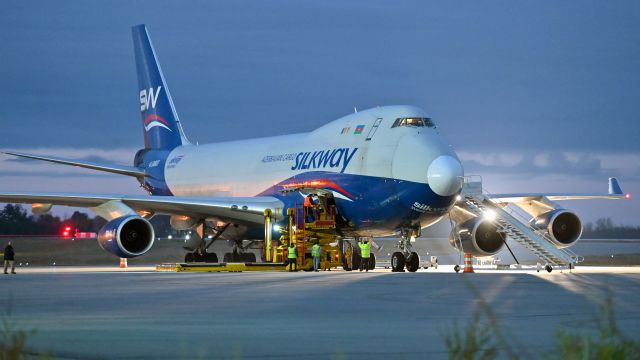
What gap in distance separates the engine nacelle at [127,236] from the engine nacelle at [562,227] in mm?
12672

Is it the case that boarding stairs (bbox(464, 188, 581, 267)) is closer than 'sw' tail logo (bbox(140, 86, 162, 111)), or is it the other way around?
boarding stairs (bbox(464, 188, 581, 267))

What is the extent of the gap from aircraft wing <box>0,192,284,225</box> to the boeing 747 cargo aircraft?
0.04m

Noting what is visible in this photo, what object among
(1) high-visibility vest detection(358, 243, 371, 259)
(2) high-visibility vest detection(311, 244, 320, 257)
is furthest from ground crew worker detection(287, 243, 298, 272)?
(1) high-visibility vest detection(358, 243, 371, 259)

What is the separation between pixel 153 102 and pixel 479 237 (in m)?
20.0

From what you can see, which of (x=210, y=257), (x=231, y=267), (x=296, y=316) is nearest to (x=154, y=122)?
(x=210, y=257)

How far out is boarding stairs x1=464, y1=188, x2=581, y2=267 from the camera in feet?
→ 103

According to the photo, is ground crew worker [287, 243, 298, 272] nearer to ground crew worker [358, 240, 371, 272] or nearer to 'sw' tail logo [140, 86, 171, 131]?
ground crew worker [358, 240, 371, 272]

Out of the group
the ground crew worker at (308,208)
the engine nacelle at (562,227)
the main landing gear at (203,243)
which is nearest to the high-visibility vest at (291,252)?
the ground crew worker at (308,208)

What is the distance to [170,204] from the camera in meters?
34.0

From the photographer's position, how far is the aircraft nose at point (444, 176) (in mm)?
28891

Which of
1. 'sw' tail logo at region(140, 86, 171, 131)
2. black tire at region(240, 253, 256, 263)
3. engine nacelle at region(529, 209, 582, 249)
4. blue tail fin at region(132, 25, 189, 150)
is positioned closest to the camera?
engine nacelle at region(529, 209, 582, 249)

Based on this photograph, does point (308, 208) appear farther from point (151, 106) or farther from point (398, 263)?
point (151, 106)

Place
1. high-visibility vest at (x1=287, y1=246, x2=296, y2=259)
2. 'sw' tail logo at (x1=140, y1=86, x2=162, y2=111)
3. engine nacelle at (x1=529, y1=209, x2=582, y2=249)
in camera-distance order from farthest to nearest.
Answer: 'sw' tail logo at (x1=140, y1=86, x2=162, y2=111) < engine nacelle at (x1=529, y1=209, x2=582, y2=249) < high-visibility vest at (x1=287, y1=246, x2=296, y2=259)

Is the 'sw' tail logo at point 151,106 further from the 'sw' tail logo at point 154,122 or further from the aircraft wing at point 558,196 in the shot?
the aircraft wing at point 558,196
